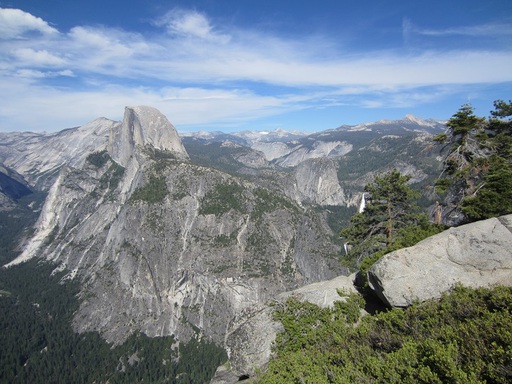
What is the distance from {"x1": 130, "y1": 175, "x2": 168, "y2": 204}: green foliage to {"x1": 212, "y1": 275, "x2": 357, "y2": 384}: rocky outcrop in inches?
5396

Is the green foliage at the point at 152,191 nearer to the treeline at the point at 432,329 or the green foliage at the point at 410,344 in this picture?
the treeline at the point at 432,329

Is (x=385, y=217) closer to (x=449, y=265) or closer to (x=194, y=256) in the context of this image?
(x=449, y=265)

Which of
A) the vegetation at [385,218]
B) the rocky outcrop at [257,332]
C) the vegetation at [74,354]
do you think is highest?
the vegetation at [385,218]

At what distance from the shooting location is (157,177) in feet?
520

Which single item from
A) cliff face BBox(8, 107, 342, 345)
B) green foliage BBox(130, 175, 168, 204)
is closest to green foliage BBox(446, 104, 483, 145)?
cliff face BBox(8, 107, 342, 345)

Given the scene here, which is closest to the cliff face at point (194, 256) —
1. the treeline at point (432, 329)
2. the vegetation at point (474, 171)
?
the vegetation at point (474, 171)

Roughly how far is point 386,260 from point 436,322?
436 centimetres

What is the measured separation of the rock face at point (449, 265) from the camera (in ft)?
47.0

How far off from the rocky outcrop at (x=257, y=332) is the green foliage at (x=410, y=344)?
115 centimetres

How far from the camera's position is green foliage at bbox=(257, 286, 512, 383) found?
895 centimetres

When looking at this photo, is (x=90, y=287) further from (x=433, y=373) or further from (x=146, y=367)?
(x=433, y=373)

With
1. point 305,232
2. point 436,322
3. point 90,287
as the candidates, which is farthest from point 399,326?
point 90,287

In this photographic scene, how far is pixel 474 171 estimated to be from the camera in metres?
22.2

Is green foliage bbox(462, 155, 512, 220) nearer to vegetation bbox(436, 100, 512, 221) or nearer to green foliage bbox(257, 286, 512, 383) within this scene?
vegetation bbox(436, 100, 512, 221)
